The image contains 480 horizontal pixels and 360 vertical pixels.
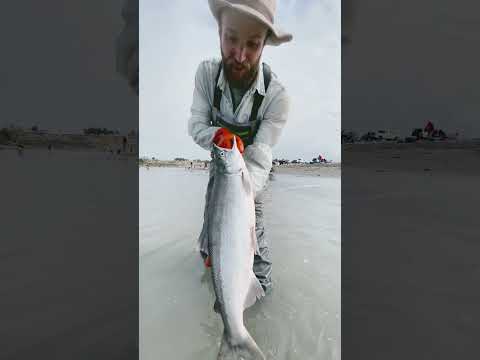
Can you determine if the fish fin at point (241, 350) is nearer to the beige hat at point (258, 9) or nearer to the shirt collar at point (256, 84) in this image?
the shirt collar at point (256, 84)

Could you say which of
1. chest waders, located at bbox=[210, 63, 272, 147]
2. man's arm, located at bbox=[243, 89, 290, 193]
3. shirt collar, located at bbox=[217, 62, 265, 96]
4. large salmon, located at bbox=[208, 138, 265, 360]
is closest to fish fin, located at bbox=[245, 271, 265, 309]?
large salmon, located at bbox=[208, 138, 265, 360]

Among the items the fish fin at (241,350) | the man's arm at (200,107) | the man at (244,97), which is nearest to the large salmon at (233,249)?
the fish fin at (241,350)

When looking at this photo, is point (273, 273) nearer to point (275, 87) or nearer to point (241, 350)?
point (241, 350)

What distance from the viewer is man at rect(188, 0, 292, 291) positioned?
1.17m

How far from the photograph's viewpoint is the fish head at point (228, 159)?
1001 millimetres

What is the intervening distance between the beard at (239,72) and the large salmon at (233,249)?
34 centimetres

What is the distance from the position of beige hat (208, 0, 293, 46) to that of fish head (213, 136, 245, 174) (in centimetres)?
48

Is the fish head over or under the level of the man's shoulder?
under

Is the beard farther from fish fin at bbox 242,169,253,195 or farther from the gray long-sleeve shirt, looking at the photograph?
fish fin at bbox 242,169,253,195

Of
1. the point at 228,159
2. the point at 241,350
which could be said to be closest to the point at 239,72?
the point at 228,159

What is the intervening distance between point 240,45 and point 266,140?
0.39 meters
